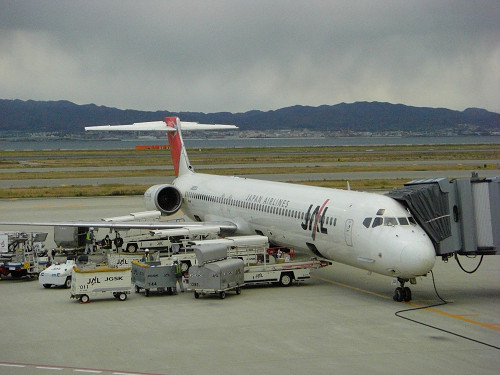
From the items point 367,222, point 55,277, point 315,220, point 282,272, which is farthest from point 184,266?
point 367,222

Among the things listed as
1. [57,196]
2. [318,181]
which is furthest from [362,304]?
[318,181]

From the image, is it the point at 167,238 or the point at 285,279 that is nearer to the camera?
the point at 285,279

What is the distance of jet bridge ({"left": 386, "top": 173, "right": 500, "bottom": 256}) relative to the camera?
86.0 ft

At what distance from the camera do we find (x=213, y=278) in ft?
88.5

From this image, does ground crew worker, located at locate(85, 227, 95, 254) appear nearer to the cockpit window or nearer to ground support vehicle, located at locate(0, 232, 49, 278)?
ground support vehicle, located at locate(0, 232, 49, 278)

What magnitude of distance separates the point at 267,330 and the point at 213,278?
528 centimetres

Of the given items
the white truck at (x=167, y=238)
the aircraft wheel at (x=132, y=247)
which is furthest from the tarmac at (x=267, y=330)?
the aircraft wheel at (x=132, y=247)

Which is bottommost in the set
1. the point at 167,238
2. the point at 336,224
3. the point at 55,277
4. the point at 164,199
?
the point at 55,277

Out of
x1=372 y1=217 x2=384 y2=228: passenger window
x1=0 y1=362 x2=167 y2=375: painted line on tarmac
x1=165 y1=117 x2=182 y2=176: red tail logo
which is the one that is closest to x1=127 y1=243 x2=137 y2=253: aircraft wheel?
x1=165 y1=117 x2=182 y2=176: red tail logo

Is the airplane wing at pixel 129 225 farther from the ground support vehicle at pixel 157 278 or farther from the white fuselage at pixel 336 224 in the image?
the ground support vehicle at pixel 157 278

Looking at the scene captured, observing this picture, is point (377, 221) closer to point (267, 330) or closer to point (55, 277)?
point (267, 330)

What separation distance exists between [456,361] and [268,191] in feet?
56.9

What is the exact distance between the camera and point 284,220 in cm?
3188

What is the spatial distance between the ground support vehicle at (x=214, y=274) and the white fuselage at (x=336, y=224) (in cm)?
362
